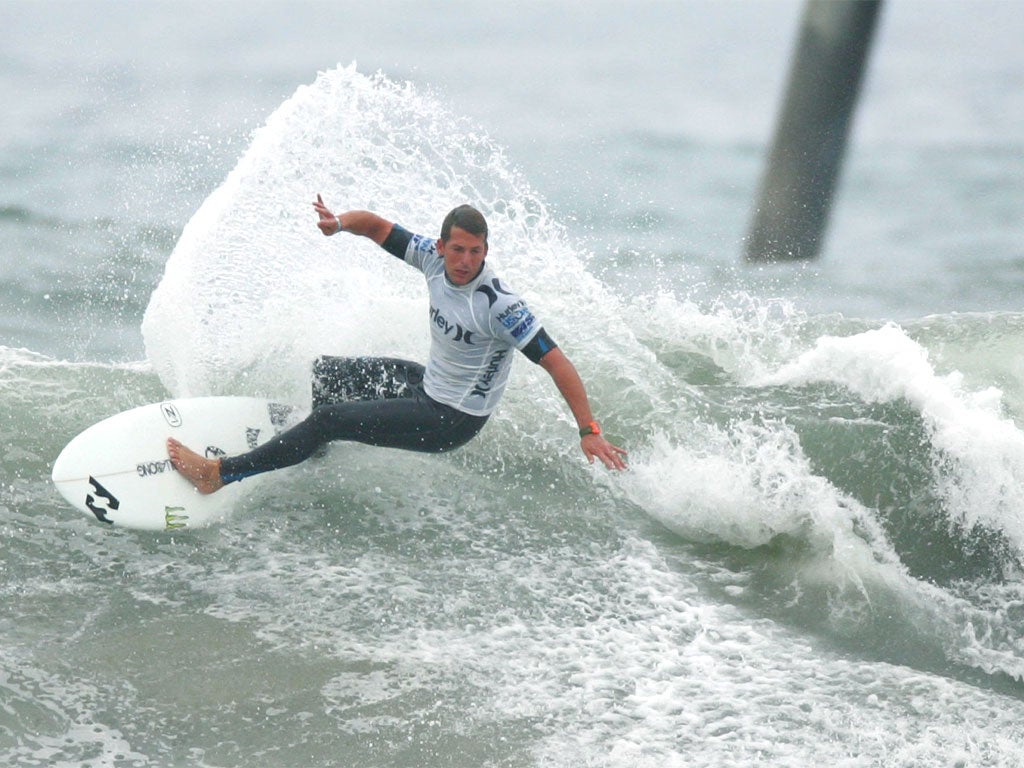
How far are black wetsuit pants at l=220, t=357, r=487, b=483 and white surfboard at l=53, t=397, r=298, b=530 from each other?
24cm

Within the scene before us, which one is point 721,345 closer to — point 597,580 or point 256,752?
point 597,580

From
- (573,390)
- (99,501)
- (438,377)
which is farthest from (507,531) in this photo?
(99,501)

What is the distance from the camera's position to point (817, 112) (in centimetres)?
1106

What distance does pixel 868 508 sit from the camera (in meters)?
7.23

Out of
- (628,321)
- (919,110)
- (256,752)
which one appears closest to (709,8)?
(919,110)

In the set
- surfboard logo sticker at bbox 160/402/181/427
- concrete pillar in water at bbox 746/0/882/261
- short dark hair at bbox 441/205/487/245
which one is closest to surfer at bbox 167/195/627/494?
short dark hair at bbox 441/205/487/245

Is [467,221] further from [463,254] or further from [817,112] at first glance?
[817,112]

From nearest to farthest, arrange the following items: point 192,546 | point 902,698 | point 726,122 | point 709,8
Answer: point 902,698 < point 192,546 < point 726,122 < point 709,8

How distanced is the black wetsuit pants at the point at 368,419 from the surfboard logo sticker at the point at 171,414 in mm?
402

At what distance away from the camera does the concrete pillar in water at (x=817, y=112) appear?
10.9 m

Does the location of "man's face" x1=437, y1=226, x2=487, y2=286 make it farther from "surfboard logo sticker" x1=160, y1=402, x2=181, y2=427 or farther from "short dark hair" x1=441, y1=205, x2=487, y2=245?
"surfboard logo sticker" x1=160, y1=402, x2=181, y2=427

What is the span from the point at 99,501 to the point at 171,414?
1.95 ft

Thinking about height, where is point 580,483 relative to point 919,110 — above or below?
below

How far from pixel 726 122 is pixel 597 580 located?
19.4m
